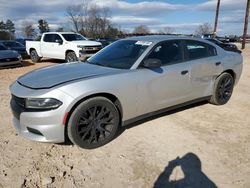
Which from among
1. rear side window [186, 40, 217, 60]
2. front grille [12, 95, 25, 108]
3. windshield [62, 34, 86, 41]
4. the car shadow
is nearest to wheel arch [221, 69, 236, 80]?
rear side window [186, 40, 217, 60]

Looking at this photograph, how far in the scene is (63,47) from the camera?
43.1 feet

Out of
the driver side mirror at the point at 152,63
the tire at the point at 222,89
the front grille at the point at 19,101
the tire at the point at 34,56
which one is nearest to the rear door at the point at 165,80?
the driver side mirror at the point at 152,63

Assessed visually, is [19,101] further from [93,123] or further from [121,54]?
[121,54]

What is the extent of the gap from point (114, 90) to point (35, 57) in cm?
1271

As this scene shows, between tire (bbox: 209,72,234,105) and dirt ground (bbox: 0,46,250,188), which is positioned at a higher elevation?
tire (bbox: 209,72,234,105)

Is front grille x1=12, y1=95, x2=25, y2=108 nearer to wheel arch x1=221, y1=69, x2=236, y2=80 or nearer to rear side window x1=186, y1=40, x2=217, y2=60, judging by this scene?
rear side window x1=186, y1=40, x2=217, y2=60

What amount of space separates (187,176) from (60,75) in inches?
88.6

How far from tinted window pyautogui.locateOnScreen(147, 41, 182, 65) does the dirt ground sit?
112cm

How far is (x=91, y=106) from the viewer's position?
377cm

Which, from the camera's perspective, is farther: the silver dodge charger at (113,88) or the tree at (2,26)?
the tree at (2,26)

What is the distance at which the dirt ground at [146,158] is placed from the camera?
3.21 metres

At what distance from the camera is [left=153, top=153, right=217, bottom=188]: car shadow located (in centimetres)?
312

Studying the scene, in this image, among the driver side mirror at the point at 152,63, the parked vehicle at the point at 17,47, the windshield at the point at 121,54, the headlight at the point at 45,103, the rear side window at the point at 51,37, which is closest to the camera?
the headlight at the point at 45,103

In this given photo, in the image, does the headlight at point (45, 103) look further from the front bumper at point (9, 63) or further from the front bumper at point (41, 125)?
the front bumper at point (9, 63)
